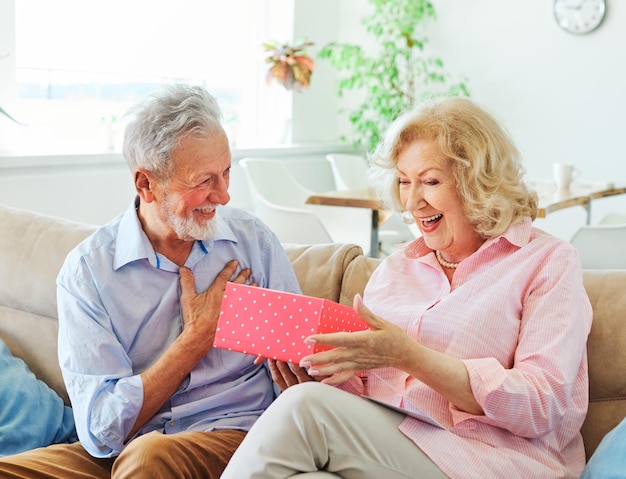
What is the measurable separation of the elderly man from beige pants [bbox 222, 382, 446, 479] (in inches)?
12.9

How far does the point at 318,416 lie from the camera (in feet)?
4.67

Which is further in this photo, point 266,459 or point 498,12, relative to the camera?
point 498,12

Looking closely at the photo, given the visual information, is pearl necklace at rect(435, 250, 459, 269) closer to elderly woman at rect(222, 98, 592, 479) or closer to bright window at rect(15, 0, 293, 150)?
elderly woman at rect(222, 98, 592, 479)

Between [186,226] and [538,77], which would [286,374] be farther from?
[538,77]

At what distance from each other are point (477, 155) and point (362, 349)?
53 cm

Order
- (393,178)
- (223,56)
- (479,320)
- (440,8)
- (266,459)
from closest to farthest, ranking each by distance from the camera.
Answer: (266,459), (479,320), (393,178), (223,56), (440,8)

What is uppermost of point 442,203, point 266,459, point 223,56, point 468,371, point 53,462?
point 223,56

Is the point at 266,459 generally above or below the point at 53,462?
above

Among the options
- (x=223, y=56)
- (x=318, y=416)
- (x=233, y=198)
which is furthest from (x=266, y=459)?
(x=223, y=56)

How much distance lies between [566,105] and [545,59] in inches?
13.5

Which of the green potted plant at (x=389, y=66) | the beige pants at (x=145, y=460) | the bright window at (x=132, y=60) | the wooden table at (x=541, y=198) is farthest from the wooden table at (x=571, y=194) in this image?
the beige pants at (x=145, y=460)

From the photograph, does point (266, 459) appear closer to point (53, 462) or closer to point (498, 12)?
point (53, 462)

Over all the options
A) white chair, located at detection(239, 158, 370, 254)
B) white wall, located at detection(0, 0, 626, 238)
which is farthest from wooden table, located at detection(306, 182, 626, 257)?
white wall, located at detection(0, 0, 626, 238)

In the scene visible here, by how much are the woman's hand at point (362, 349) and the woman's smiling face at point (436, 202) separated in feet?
1.21
